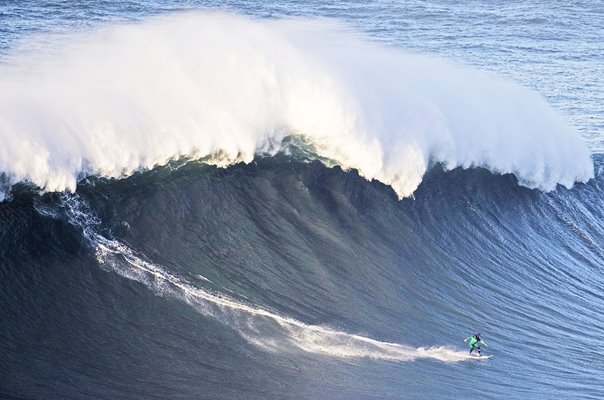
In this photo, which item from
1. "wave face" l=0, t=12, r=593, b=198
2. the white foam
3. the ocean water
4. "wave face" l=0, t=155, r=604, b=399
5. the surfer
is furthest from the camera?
"wave face" l=0, t=12, r=593, b=198

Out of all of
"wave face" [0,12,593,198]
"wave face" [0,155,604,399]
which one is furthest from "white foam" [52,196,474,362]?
"wave face" [0,12,593,198]

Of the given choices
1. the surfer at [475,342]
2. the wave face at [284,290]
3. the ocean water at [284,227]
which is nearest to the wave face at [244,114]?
the ocean water at [284,227]

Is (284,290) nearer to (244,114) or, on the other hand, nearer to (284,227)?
(284,227)

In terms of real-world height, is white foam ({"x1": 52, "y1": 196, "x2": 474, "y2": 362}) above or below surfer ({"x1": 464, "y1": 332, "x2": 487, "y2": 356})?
above

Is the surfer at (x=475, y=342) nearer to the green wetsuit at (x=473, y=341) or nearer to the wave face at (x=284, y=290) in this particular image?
the green wetsuit at (x=473, y=341)

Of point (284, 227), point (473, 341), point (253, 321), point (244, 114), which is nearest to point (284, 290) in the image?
point (253, 321)

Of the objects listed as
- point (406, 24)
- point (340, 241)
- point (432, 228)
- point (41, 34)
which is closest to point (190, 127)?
point (340, 241)

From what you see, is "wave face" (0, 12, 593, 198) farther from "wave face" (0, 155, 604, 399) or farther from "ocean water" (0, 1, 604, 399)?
"wave face" (0, 155, 604, 399)
